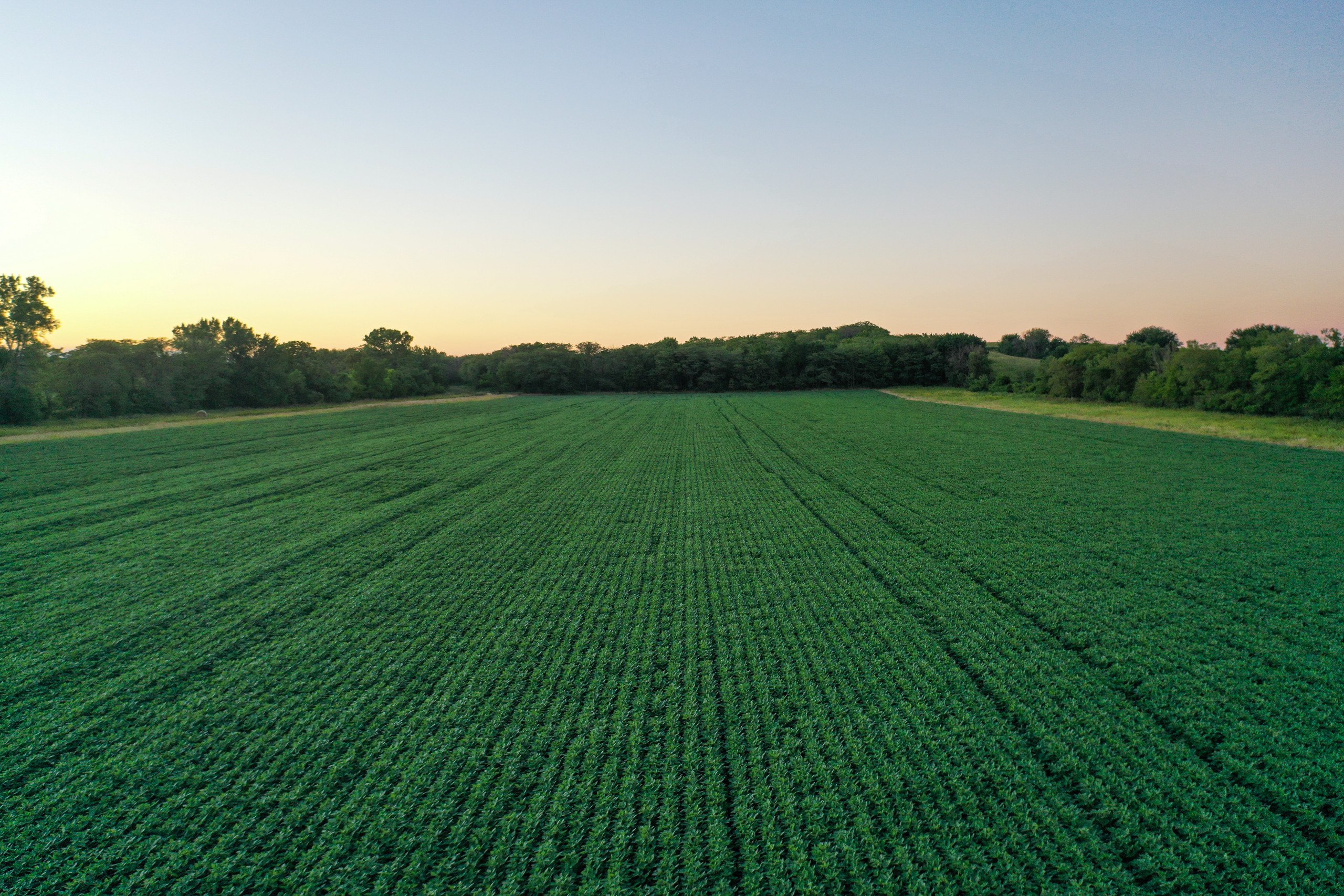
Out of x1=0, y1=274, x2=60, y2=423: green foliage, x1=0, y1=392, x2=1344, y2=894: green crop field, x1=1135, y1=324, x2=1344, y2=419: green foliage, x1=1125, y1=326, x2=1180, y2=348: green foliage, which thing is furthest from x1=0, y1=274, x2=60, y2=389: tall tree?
x1=1125, y1=326, x2=1180, y2=348: green foliage

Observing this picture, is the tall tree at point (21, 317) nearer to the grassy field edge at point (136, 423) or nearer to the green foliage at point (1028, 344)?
the grassy field edge at point (136, 423)

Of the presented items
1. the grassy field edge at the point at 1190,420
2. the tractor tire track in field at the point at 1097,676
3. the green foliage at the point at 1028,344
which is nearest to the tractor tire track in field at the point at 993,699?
the tractor tire track in field at the point at 1097,676

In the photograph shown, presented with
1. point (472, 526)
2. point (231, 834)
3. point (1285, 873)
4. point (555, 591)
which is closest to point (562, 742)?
point (231, 834)

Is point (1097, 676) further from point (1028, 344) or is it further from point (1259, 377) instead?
point (1028, 344)

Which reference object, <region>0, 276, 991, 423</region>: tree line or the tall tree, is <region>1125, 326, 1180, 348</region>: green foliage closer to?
<region>0, 276, 991, 423</region>: tree line

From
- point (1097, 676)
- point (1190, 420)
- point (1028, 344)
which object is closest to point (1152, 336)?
point (1028, 344)

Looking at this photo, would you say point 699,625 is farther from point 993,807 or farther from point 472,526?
point 472,526
